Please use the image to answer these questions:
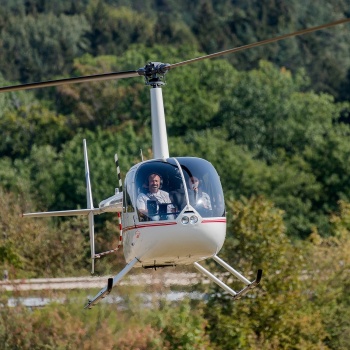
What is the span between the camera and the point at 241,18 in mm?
112250

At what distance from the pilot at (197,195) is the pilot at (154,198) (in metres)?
0.24

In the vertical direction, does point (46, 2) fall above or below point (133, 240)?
above

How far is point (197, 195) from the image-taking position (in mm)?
15289

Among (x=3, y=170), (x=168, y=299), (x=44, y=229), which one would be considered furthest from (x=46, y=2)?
(x=168, y=299)

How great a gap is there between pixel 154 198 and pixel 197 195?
489 millimetres

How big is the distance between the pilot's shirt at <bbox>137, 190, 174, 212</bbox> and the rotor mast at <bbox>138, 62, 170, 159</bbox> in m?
0.87

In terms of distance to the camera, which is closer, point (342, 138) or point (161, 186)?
point (161, 186)

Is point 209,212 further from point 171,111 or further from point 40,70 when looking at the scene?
point 40,70

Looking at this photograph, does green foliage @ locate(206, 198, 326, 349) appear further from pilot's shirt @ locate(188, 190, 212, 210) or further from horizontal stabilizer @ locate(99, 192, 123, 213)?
pilot's shirt @ locate(188, 190, 212, 210)

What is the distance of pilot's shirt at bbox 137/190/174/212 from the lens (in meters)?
15.3

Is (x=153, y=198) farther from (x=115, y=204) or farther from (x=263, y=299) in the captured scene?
(x=263, y=299)

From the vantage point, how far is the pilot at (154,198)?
15.3 meters

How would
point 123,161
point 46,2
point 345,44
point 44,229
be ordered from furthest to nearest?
point 46,2 → point 345,44 → point 123,161 → point 44,229

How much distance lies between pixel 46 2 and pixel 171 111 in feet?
172
